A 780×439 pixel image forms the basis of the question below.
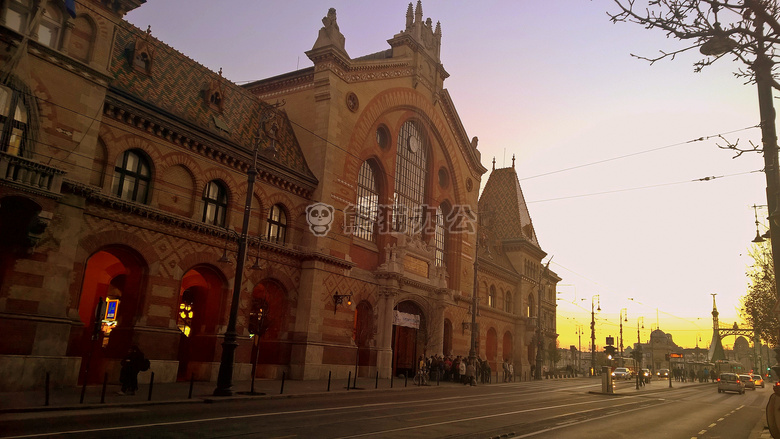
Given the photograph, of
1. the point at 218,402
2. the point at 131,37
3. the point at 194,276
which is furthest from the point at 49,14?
the point at 218,402

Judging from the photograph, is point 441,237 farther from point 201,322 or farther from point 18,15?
point 18,15

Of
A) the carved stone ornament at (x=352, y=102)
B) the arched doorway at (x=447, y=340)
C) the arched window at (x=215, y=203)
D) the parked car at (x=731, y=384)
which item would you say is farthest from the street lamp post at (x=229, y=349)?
the parked car at (x=731, y=384)

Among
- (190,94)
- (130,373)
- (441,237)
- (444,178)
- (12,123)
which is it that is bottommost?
(130,373)

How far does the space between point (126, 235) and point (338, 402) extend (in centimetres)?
1054

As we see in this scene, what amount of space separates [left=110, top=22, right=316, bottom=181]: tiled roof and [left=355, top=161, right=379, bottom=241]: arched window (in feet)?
15.6

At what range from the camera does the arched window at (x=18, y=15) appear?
17938mm

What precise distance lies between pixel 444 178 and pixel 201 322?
2437cm

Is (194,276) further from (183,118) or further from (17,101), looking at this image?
(17,101)

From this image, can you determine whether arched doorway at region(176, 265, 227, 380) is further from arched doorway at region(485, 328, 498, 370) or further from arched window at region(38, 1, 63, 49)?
arched doorway at region(485, 328, 498, 370)

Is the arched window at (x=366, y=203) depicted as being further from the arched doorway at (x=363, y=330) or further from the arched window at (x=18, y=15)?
the arched window at (x=18, y=15)

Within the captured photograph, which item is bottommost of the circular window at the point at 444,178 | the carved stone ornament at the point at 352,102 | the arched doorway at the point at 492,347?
the arched doorway at the point at 492,347

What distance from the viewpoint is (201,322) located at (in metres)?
25.5

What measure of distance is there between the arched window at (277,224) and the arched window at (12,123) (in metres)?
12.4

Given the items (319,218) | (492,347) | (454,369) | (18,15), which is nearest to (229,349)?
(319,218)
